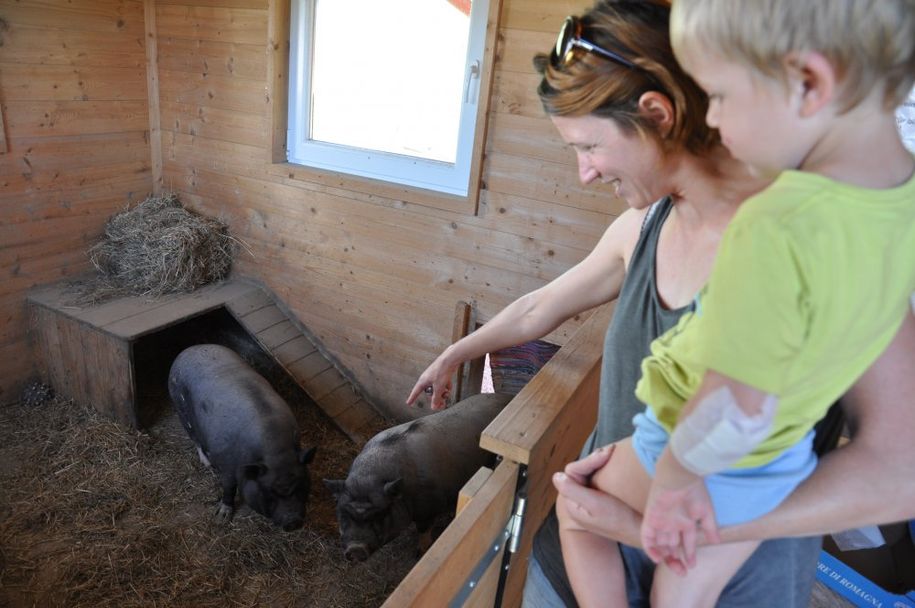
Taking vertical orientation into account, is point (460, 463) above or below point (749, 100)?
below

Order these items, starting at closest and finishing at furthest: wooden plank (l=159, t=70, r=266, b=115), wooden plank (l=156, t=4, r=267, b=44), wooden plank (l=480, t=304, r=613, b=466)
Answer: wooden plank (l=480, t=304, r=613, b=466), wooden plank (l=156, t=4, r=267, b=44), wooden plank (l=159, t=70, r=266, b=115)

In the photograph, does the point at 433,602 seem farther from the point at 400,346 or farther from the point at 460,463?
the point at 400,346

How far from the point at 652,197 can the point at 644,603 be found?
2.27ft

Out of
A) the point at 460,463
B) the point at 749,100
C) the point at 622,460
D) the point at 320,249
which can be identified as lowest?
the point at 460,463

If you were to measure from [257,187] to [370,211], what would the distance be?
0.93 m

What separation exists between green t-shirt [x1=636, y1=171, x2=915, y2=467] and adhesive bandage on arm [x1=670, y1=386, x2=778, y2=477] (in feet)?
0.10

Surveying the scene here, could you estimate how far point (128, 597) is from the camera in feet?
9.73

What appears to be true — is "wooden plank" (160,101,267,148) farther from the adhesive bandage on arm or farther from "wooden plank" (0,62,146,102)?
the adhesive bandage on arm

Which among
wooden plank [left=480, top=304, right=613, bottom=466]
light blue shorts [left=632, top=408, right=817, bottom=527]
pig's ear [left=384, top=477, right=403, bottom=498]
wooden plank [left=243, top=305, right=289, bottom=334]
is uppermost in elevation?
light blue shorts [left=632, top=408, right=817, bottom=527]

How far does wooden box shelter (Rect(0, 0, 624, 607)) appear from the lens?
141 inches

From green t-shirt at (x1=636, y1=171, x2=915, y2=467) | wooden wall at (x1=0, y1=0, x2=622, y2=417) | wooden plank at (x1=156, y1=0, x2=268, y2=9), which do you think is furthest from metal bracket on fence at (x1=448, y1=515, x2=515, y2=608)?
wooden plank at (x1=156, y1=0, x2=268, y2=9)

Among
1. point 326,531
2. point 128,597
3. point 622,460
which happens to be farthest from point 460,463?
point 622,460

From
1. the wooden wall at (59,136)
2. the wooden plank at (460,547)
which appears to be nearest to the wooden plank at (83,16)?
the wooden wall at (59,136)

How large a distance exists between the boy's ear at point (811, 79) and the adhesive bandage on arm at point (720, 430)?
0.31m
